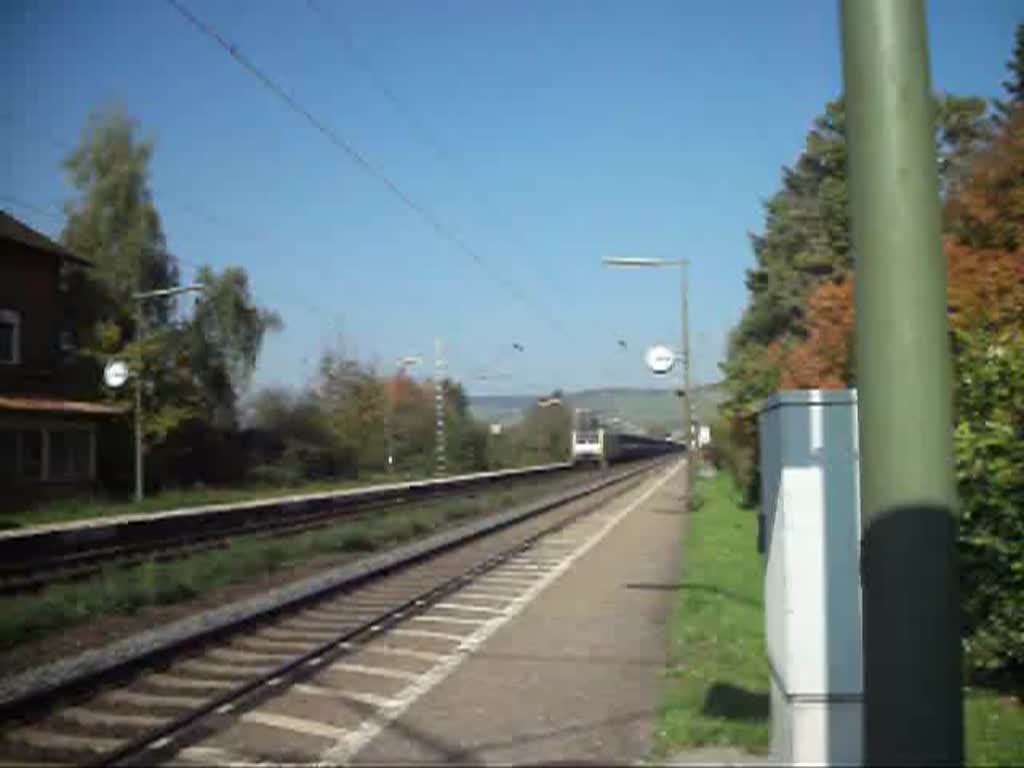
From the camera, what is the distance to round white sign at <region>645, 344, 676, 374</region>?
106ft

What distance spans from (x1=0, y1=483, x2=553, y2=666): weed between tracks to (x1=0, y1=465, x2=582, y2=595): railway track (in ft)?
1.77

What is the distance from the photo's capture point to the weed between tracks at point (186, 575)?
11.7m

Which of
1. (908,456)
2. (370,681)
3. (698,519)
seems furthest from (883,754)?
(698,519)

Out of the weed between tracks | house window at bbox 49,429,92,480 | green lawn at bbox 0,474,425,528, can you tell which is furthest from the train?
the weed between tracks

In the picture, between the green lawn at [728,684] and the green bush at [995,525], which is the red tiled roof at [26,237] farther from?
the green bush at [995,525]

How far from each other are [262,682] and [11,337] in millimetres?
31667

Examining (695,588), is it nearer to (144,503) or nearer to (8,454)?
(144,503)

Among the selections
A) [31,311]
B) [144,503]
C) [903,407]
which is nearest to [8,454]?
[144,503]

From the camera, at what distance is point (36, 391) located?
1423 inches

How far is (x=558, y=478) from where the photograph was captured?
6003cm

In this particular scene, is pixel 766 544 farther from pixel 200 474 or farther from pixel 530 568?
pixel 200 474

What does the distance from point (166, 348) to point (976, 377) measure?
1410 inches

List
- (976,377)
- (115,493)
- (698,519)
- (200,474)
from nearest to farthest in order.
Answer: (976,377)
(698,519)
(115,493)
(200,474)

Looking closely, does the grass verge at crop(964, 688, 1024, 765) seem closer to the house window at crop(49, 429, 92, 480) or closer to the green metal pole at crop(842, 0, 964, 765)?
the green metal pole at crop(842, 0, 964, 765)
